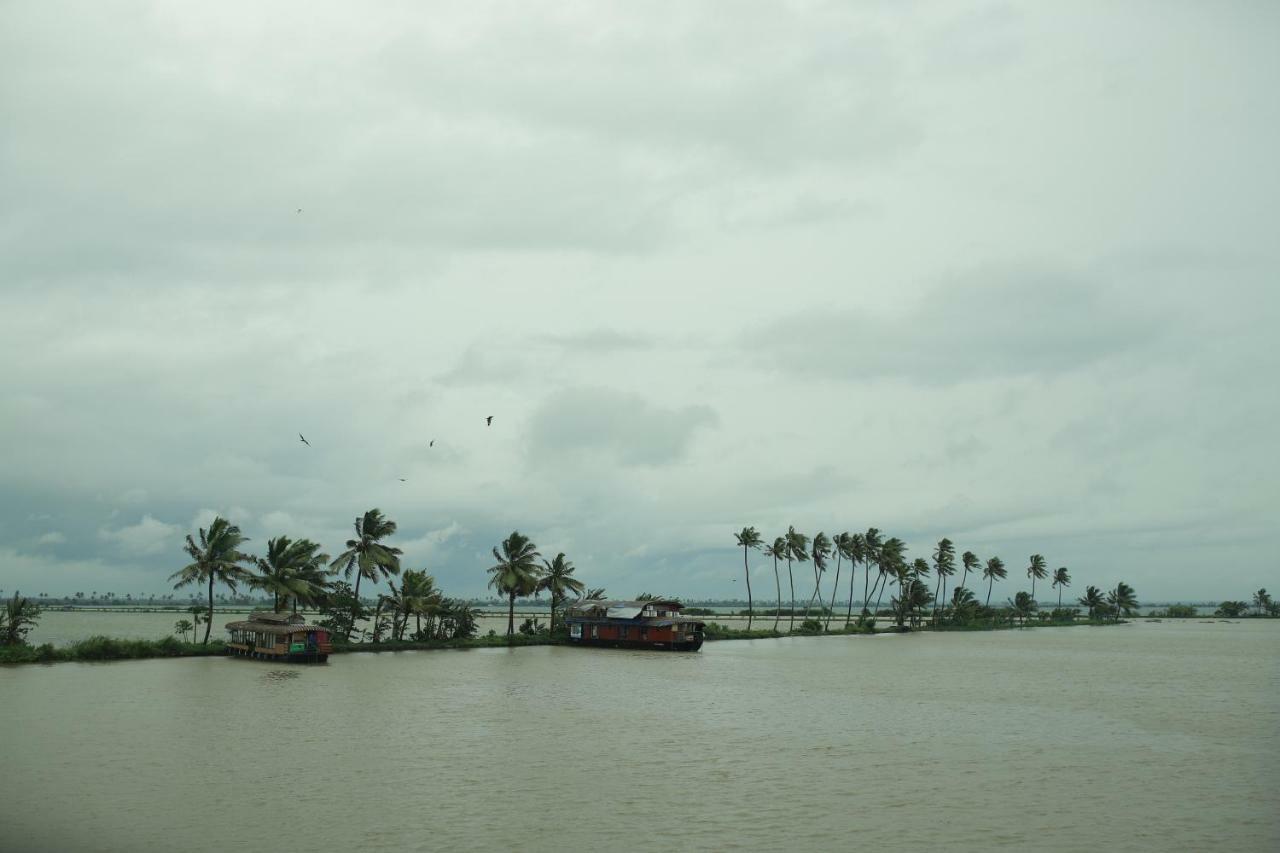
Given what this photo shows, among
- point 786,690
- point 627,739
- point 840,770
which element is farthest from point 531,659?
point 840,770

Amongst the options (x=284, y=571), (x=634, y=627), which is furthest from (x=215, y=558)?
(x=634, y=627)

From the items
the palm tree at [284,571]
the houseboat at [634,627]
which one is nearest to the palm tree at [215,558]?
the palm tree at [284,571]

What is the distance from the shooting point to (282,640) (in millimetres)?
62062

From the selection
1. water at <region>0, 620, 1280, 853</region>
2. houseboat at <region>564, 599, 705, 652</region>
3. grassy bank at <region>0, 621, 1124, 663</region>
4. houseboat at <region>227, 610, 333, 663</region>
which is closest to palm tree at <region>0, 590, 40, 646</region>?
grassy bank at <region>0, 621, 1124, 663</region>

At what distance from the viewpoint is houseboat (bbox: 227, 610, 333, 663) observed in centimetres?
6181

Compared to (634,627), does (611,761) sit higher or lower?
lower

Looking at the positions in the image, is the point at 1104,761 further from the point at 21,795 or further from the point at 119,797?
the point at 21,795

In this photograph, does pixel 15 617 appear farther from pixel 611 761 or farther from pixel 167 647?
pixel 611 761

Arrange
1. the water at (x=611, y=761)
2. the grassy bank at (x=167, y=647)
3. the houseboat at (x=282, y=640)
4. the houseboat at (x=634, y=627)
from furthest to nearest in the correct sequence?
the houseboat at (x=634, y=627), the houseboat at (x=282, y=640), the grassy bank at (x=167, y=647), the water at (x=611, y=761)

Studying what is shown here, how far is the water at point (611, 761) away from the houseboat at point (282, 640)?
2.29 m

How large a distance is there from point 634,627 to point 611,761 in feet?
187

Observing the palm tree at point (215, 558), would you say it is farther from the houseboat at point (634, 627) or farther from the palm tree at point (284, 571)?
the houseboat at point (634, 627)

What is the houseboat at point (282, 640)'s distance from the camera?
6181 centimetres

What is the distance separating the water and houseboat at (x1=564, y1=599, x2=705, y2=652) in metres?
27.9
